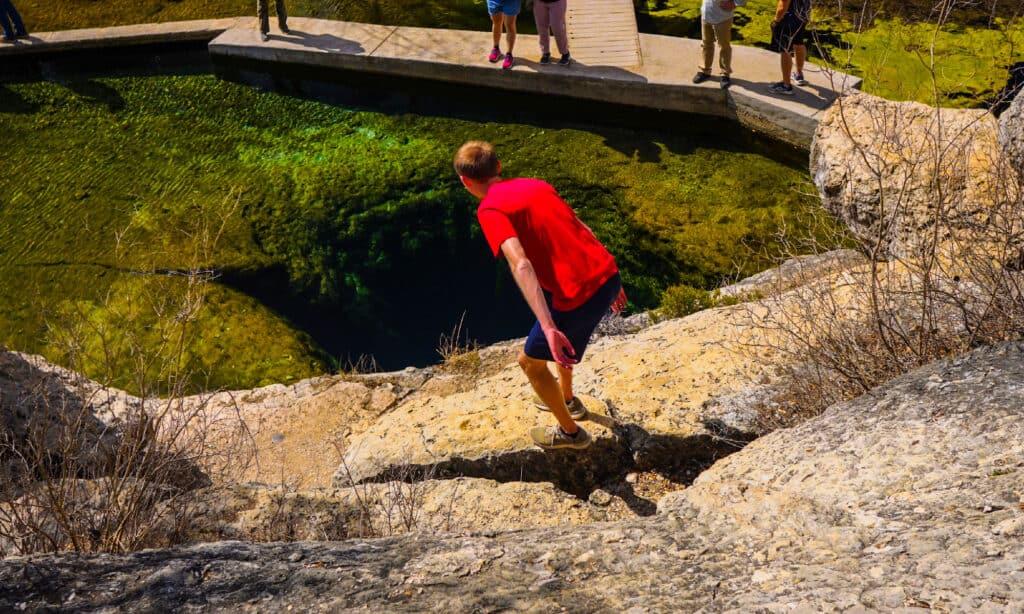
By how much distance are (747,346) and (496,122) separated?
15.7 feet

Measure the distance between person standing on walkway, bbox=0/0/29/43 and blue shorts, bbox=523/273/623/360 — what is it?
9.11 meters

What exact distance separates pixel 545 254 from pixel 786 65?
540 centimetres

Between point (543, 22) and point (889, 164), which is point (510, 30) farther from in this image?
point (889, 164)

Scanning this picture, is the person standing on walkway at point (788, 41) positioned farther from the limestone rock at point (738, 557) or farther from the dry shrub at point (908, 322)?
the limestone rock at point (738, 557)

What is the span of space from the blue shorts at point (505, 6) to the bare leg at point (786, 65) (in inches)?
99.5

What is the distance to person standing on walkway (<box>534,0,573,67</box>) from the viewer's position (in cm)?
803

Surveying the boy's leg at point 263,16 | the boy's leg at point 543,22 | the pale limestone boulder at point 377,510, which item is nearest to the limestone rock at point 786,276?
the pale limestone boulder at point 377,510

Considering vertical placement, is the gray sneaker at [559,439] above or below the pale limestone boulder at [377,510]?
above

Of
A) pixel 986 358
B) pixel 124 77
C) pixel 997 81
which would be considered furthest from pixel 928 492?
pixel 124 77

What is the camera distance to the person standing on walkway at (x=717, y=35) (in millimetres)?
7391

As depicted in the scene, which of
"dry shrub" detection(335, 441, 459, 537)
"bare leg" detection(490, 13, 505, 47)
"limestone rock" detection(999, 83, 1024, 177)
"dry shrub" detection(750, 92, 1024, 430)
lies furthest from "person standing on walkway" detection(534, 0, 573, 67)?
"dry shrub" detection(335, 441, 459, 537)

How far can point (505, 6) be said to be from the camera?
8.13m

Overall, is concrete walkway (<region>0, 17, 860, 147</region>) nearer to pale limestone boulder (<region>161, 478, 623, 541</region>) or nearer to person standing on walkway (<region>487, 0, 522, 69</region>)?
person standing on walkway (<region>487, 0, 522, 69</region>)

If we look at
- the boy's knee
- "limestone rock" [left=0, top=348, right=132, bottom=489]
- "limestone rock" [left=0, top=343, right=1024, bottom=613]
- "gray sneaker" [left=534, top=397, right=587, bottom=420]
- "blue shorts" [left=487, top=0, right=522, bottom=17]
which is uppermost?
"blue shorts" [left=487, top=0, right=522, bottom=17]
